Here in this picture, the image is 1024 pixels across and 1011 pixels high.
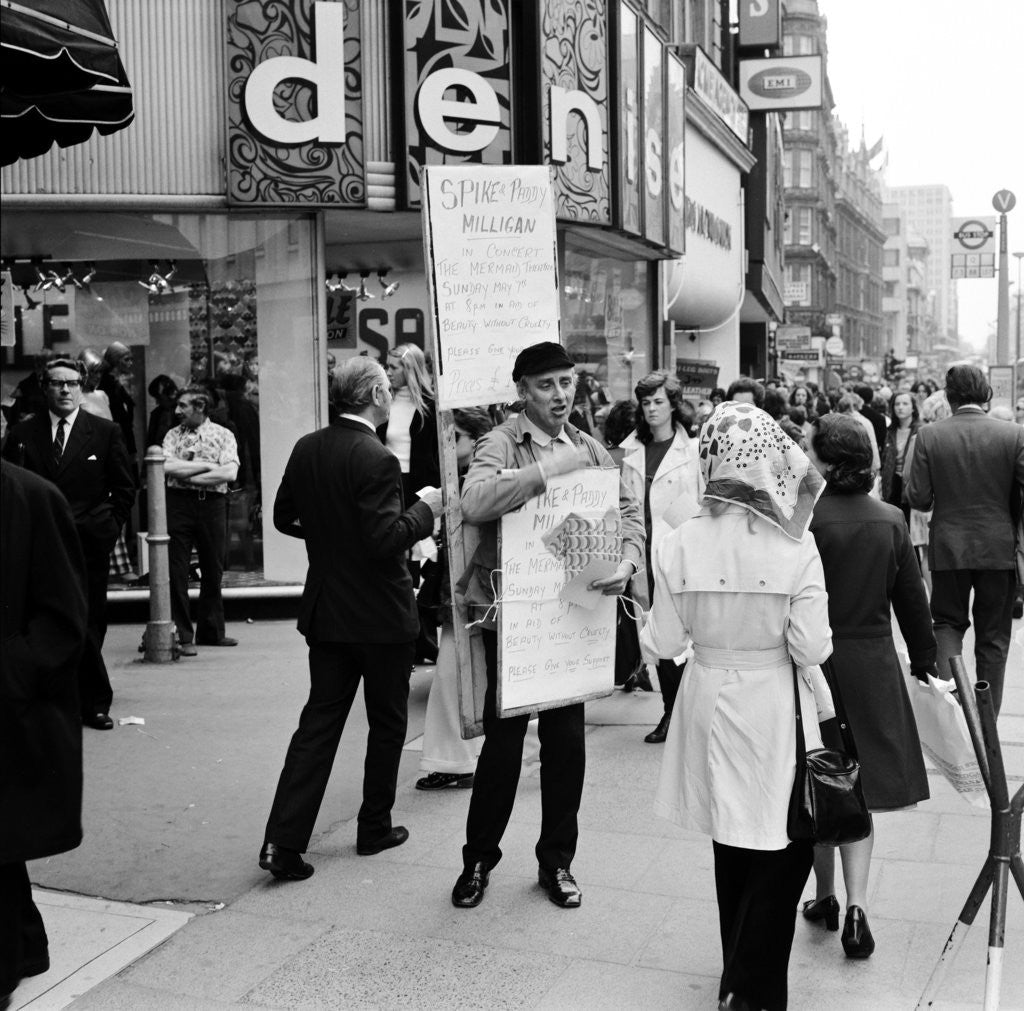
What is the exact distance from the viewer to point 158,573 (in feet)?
30.0

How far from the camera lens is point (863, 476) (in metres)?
4.52

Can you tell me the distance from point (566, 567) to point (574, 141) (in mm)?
7561

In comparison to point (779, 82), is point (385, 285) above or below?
below

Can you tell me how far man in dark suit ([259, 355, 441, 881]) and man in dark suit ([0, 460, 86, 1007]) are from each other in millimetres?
1281

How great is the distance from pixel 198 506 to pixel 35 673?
19.3ft

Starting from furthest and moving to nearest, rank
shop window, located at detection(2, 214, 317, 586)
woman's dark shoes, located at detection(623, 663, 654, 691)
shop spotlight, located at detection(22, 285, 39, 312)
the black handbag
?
shop spotlight, located at detection(22, 285, 39, 312) → shop window, located at detection(2, 214, 317, 586) → woman's dark shoes, located at detection(623, 663, 654, 691) → the black handbag

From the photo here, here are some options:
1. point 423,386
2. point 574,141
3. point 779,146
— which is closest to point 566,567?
point 423,386

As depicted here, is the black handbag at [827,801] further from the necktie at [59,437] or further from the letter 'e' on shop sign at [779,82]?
the letter 'e' on shop sign at [779,82]

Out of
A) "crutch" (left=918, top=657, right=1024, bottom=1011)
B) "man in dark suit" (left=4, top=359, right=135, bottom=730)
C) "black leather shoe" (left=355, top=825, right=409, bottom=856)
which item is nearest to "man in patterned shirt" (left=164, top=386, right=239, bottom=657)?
"man in dark suit" (left=4, top=359, right=135, bottom=730)

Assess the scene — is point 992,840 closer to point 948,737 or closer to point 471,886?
point 948,737

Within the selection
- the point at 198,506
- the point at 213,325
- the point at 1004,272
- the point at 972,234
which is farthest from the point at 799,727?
the point at 972,234

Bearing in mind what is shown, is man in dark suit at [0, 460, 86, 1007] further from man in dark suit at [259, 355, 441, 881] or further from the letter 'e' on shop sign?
the letter 'e' on shop sign

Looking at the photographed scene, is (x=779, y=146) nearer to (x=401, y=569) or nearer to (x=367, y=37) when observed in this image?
(x=367, y=37)

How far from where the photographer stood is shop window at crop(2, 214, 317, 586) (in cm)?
1069
